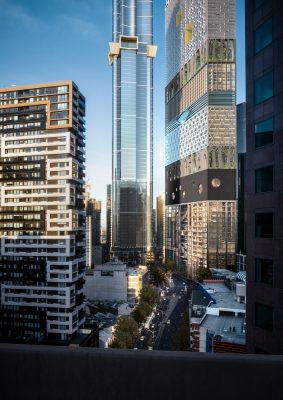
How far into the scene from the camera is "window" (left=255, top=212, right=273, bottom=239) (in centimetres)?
741

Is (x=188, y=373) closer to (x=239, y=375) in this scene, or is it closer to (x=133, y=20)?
(x=239, y=375)

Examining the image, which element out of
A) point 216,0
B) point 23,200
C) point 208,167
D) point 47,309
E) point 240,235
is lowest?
point 47,309

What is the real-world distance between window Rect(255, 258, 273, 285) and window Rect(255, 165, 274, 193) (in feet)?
5.12

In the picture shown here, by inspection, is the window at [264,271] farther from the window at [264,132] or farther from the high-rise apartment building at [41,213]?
the high-rise apartment building at [41,213]

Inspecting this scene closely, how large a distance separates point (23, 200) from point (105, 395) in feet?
98.5

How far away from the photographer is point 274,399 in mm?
2223

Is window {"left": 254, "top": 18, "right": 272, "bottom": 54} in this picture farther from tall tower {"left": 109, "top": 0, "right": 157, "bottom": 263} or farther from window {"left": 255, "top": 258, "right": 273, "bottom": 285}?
tall tower {"left": 109, "top": 0, "right": 157, "bottom": 263}

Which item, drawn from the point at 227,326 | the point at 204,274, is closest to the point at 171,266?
the point at 204,274

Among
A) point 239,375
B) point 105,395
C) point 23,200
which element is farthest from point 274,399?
point 23,200

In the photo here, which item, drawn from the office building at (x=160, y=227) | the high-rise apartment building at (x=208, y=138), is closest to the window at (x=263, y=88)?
the high-rise apartment building at (x=208, y=138)

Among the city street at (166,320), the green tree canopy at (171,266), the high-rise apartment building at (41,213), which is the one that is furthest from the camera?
the green tree canopy at (171,266)

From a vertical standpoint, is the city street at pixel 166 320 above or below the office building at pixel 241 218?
below

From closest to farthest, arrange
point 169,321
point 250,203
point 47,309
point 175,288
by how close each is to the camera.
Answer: point 250,203
point 47,309
point 169,321
point 175,288

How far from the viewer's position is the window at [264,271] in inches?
291
